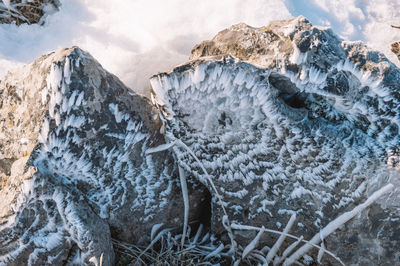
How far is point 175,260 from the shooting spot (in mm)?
1217

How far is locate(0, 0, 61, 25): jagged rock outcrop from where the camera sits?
8.46 ft

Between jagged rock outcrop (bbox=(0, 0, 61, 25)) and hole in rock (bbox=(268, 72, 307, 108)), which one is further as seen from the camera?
jagged rock outcrop (bbox=(0, 0, 61, 25))

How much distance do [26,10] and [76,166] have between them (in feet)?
7.15

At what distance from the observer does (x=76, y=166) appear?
1.16 meters

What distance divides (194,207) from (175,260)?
0.24 meters

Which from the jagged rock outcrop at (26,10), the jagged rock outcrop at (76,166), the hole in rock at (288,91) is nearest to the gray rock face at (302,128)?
the hole in rock at (288,91)

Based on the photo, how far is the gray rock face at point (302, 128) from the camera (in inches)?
42.6

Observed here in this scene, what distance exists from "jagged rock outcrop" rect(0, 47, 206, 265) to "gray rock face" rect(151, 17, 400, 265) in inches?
7.6

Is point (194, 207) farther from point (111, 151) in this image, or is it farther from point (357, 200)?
point (357, 200)

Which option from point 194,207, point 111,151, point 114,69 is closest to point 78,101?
point 111,151

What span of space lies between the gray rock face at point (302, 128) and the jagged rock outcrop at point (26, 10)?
200 cm

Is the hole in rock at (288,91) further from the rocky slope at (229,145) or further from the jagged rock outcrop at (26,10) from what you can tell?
the jagged rock outcrop at (26,10)

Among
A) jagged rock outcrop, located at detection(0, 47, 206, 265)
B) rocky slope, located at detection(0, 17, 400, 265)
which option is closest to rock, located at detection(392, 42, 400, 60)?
rocky slope, located at detection(0, 17, 400, 265)

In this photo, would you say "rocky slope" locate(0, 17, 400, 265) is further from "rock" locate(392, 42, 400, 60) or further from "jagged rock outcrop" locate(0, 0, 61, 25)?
Result: "rock" locate(392, 42, 400, 60)
